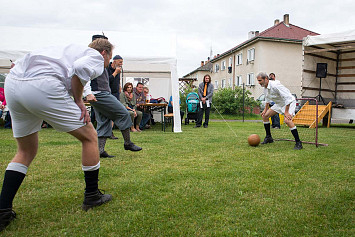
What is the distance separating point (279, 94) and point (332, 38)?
621 centimetres

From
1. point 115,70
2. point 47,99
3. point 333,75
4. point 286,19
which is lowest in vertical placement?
point 47,99

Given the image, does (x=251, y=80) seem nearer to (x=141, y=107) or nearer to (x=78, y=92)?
(x=141, y=107)

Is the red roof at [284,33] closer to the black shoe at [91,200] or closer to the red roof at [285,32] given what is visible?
the red roof at [285,32]

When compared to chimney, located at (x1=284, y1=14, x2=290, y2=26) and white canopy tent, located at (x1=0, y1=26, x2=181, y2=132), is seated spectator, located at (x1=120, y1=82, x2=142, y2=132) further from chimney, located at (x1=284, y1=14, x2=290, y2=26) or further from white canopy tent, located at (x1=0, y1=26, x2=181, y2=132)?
chimney, located at (x1=284, y1=14, x2=290, y2=26)

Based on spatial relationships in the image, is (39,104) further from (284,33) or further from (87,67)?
(284,33)

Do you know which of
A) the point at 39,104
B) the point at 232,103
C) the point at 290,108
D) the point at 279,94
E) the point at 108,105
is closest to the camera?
the point at 39,104

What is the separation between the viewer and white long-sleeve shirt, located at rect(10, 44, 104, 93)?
2.21 meters

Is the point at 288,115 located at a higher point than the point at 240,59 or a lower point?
lower

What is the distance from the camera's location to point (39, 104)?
218 cm

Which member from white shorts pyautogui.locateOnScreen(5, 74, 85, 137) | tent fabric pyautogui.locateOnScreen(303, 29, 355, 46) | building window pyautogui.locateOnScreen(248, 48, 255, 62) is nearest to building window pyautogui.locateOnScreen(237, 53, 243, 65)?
building window pyautogui.locateOnScreen(248, 48, 255, 62)

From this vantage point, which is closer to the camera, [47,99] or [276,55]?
[47,99]

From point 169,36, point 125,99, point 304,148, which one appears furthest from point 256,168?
point 169,36

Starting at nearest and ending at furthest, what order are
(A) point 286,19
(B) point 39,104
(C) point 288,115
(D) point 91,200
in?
(B) point 39,104 < (D) point 91,200 < (C) point 288,115 < (A) point 286,19

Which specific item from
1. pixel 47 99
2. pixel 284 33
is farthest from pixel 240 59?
pixel 47 99
